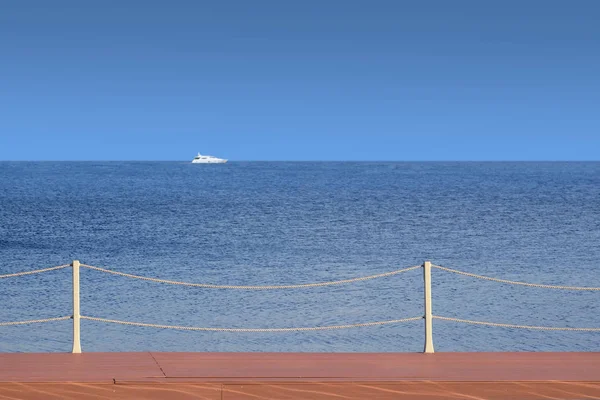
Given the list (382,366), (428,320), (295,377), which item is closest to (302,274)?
(428,320)

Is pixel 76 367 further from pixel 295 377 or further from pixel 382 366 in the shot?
pixel 382 366

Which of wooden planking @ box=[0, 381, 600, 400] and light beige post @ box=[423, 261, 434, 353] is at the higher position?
light beige post @ box=[423, 261, 434, 353]

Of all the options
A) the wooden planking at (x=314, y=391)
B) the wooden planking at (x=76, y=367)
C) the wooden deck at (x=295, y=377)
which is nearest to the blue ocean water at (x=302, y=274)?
the wooden planking at (x=76, y=367)

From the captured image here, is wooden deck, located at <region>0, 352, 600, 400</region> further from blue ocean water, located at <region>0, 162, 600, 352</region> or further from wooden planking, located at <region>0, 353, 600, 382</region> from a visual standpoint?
blue ocean water, located at <region>0, 162, 600, 352</region>

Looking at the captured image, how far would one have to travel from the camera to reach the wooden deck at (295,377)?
314 inches

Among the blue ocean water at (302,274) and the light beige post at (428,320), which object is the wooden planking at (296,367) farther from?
the blue ocean water at (302,274)

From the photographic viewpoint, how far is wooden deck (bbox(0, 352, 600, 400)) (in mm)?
7973

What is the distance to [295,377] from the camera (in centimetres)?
826

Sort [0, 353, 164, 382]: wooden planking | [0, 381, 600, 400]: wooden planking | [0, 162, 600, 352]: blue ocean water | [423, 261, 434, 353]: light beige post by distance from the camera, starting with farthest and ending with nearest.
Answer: [0, 162, 600, 352]: blue ocean water
[423, 261, 434, 353]: light beige post
[0, 353, 164, 382]: wooden planking
[0, 381, 600, 400]: wooden planking

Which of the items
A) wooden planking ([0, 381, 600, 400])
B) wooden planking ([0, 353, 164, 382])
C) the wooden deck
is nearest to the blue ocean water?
wooden planking ([0, 353, 164, 382])

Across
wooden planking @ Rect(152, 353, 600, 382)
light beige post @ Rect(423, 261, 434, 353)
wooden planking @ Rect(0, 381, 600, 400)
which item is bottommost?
wooden planking @ Rect(0, 381, 600, 400)

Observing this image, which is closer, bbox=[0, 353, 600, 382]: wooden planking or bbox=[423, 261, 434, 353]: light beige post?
bbox=[0, 353, 600, 382]: wooden planking

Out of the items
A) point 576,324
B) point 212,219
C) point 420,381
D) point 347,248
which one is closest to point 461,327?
point 576,324

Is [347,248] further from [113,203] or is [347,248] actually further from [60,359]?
[113,203]
